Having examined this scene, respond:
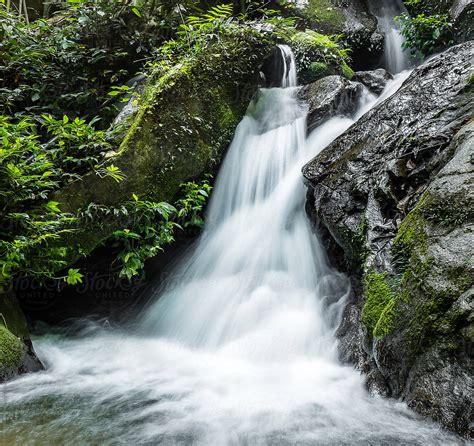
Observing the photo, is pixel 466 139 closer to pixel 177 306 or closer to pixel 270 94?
pixel 177 306

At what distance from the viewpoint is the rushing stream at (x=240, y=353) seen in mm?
2434

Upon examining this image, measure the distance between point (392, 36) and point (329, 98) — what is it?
5.38 m

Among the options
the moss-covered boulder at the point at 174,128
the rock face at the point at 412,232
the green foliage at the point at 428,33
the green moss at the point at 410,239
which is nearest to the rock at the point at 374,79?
the green foliage at the point at 428,33

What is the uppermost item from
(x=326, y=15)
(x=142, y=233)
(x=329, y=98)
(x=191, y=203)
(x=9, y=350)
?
(x=326, y=15)

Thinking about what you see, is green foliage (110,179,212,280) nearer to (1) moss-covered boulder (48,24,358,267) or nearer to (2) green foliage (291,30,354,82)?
(1) moss-covered boulder (48,24,358,267)

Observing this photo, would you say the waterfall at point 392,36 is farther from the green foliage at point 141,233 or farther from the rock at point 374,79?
the green foliage at point 141,233

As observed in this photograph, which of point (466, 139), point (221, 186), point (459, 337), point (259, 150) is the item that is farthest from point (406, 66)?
point (459, 337)

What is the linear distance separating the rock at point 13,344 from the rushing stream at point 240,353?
12cm

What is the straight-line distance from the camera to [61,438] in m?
2.31

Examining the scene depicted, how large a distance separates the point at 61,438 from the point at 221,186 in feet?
15.1

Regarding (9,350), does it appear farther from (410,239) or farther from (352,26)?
(352,26)

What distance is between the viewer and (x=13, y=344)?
131 inches

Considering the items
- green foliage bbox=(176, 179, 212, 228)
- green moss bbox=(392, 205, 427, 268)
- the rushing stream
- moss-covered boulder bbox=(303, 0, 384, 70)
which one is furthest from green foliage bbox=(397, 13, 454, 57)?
green moss bbox=(392, 205, 427, 268)

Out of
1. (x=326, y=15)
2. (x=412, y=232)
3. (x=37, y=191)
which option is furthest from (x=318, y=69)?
(x=37, y=191)
